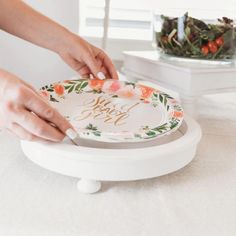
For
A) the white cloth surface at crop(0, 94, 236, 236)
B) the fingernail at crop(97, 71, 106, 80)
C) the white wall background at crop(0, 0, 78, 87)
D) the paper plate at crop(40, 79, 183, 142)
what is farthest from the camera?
the white wall background at crop(0, 0, 78, 87)

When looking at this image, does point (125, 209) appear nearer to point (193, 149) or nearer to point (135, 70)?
point (193, 149)

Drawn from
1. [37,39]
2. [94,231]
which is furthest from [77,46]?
[94,231]

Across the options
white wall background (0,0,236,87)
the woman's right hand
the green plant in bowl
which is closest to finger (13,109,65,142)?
the woman's right hand

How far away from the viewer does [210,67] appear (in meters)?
0.80

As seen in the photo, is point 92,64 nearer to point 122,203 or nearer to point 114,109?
point 114,109

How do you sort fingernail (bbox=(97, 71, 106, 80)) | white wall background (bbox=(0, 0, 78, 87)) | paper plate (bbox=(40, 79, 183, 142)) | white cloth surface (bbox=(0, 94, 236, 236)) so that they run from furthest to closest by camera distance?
white wall background (bbox=(0, 0, 78, 87))
fingernail (bbox=(97, 71, 106, 80))
paper plate (bbox=(40, 79, 183, 142))
white cloth surface (bbox=(0, 94, 236, 236))

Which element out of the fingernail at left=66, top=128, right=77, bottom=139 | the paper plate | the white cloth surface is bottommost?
the white cloth surface

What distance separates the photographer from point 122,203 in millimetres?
510

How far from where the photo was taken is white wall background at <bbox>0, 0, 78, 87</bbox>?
1091mm

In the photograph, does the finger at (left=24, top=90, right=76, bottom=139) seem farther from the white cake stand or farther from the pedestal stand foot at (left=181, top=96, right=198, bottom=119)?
the pedestal stand foot at (left=181, top=96, right=198, bottom=119)

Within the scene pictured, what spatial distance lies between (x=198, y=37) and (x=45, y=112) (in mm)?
445

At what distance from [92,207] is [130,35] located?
2.96 feet

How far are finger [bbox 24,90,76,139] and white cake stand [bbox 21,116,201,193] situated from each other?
0.03 m

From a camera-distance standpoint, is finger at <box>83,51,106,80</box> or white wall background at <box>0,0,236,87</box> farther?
white wall background at <box>0,0,236,87</box>
